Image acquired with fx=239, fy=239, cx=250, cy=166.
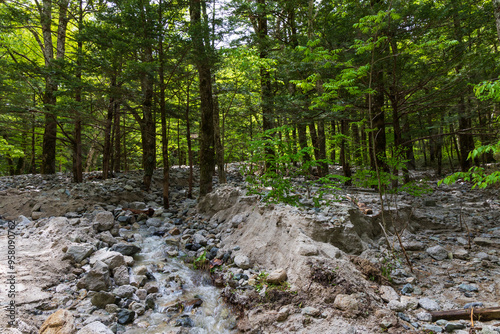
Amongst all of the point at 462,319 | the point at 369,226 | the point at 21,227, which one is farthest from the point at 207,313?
the point at 21,227

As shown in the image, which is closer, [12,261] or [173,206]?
[12,261]

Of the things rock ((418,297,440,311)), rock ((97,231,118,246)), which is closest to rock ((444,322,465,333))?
rock ((418,297,440,311))

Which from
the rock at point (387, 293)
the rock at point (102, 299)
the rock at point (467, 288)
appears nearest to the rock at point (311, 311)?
the rock at point (387, 293)

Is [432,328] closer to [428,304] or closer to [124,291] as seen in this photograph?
[428,304]

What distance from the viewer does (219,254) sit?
4.94m

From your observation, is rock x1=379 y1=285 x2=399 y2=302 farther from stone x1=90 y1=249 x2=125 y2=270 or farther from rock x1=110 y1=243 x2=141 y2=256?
rock x1=110 y1=243 x2=141 y2=256

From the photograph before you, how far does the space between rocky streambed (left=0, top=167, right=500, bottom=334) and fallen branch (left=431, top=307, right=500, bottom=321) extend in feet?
0.26

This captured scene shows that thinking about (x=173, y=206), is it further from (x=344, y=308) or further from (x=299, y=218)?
(x=344, y=308)

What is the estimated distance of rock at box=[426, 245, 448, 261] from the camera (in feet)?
13.5

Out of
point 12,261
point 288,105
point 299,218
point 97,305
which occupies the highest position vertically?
point 288,105

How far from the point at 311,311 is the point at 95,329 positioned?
2520 millimetres

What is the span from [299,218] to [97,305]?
11.1 feet

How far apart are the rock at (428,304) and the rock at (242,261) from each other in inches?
97.7

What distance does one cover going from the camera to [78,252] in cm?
440
